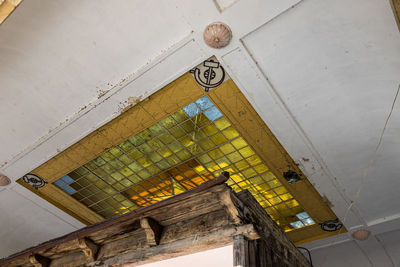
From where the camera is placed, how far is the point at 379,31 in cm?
317

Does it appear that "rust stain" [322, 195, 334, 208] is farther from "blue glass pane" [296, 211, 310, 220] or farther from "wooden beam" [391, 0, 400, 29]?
"wooden beam" [391, 0, 400, 29]

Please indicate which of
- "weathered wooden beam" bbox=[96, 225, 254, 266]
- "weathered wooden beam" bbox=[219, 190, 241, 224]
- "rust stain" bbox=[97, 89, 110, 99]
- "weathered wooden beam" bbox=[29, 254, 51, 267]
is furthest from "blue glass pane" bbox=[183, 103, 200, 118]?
"weathered wooden beam" bbox=[29, 254, 51, 267]

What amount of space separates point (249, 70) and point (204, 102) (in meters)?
0.73

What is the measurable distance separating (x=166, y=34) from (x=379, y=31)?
2245mm

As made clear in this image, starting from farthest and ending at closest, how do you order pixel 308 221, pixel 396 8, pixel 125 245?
pixel 308 221
pixel 125 245
pixel 396 8

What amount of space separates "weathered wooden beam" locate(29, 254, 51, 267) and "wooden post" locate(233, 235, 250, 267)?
285cm

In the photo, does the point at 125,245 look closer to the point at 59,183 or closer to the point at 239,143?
the point at 239,143

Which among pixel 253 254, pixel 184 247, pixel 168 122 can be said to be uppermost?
pixel 168 122

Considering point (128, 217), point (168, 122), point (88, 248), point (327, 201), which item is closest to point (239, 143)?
point (168, 122)

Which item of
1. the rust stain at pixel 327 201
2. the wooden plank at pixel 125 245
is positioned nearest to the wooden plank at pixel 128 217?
the wooden plank at pixel 125 245

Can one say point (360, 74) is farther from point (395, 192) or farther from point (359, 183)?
point (395, 192)

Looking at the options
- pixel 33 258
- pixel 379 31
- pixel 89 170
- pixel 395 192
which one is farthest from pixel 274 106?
pixel 33 258

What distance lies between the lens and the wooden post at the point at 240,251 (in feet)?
8.30

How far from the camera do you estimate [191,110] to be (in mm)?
4172
